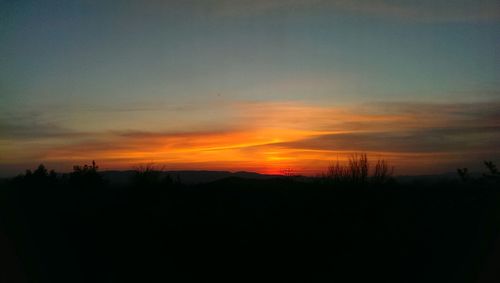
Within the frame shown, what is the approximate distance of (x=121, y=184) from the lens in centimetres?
2286

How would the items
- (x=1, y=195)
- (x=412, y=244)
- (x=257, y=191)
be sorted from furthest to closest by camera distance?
(x=257, y=191) < (x=1, y=195) < (x=412, y=244)

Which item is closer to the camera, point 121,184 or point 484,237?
point 484,237

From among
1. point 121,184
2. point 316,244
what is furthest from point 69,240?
point 121,184

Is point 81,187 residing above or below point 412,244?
above

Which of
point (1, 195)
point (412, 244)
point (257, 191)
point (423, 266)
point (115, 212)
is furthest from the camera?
point (257, 191)

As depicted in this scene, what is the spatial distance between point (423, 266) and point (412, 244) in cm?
109

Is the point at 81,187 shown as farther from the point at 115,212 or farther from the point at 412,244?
the point at 412,244

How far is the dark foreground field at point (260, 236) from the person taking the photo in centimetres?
1319

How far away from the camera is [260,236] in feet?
50.5

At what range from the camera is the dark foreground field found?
43.3 feet

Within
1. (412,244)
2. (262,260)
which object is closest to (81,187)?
(262,260)

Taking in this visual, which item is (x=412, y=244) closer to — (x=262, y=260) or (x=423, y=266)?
(x=423, y=266)

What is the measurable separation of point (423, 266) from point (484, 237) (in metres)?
1.89

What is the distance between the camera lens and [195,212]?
688 inches
